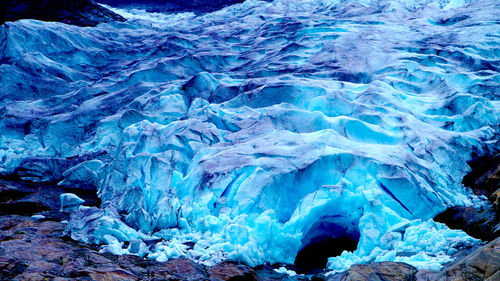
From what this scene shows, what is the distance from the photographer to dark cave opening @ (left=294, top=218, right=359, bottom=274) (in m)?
3.91

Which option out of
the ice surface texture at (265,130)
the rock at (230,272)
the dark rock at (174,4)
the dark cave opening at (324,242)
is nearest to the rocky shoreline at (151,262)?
the rock at (230,272)

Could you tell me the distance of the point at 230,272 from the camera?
3350mm

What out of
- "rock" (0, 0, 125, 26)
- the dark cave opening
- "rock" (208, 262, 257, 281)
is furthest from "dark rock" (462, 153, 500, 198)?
"rock" (0, 0, 125, 26)

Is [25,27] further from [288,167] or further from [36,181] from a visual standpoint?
[288,167]

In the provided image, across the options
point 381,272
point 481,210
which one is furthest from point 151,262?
point 481,210

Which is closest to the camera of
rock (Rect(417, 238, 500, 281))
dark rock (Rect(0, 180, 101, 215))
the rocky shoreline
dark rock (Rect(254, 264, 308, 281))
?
rock (Rect(417, 238, 500, 281))

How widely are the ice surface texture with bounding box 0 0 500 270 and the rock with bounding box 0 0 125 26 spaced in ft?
6.99

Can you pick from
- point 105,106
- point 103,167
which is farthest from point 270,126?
point 105,106

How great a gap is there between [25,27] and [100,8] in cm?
484

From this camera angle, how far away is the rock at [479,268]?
8.13ft

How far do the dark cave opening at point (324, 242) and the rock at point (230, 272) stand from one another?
604 mm

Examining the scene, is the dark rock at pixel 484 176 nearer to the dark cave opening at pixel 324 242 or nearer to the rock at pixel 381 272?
the dark cave opening at pixel 324 242

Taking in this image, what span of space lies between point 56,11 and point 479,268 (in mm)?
13331

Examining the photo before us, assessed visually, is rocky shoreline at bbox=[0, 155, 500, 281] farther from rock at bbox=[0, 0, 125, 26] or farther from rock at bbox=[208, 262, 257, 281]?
rock at bbox=[0, 0, 125, 26]
